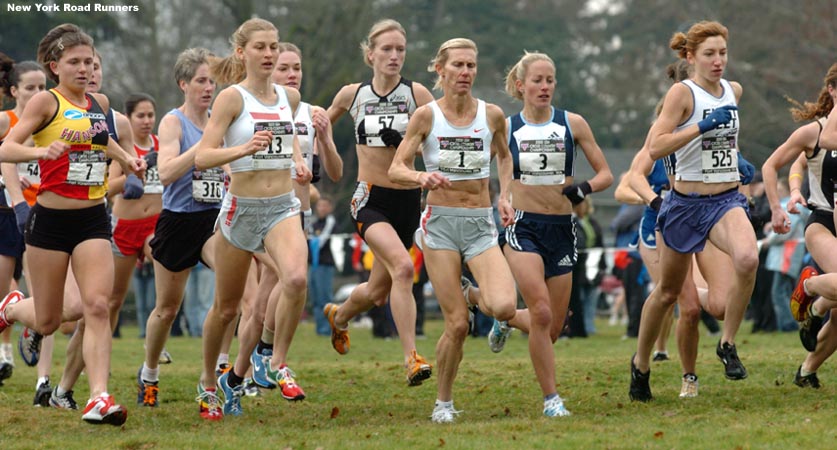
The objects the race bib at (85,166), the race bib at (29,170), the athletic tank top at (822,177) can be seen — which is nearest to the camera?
the race bib at (85,166)

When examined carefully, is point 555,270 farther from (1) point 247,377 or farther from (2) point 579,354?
(2) point 579,354

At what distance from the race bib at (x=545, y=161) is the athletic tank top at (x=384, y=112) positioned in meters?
1.30

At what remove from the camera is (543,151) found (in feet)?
31.6

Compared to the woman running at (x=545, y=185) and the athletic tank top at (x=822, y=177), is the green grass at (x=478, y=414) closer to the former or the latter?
the woman running at (x=545, y=185)

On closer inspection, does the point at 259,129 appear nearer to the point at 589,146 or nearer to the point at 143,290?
the point at 589,146

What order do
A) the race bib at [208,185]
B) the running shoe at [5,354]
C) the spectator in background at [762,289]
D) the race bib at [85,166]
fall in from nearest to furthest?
the race bib at [85,166], the race bib at [208,185], the running shoe at [5,354], the spectator in background at [762,289]

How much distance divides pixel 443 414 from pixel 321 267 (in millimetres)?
13633

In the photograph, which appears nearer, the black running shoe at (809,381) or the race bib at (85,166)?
the race bib at (85,166)

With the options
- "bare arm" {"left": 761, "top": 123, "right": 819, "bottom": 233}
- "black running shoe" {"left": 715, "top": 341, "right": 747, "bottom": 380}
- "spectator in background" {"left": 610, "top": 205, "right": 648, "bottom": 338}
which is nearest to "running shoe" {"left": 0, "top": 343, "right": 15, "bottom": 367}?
"black running shoe" {"left": 715, "top": 341, "right": 747, "bottom": 380}

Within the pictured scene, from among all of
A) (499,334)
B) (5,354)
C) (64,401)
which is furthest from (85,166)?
(5,354)

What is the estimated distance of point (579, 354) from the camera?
15703mm

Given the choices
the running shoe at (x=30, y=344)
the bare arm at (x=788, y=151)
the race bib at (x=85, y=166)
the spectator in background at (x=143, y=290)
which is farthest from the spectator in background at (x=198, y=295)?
the bare arm at (x=788, y=151)

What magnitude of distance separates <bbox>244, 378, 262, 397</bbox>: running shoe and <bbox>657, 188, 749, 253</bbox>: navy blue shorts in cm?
381

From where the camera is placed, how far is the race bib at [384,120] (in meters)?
10.5
